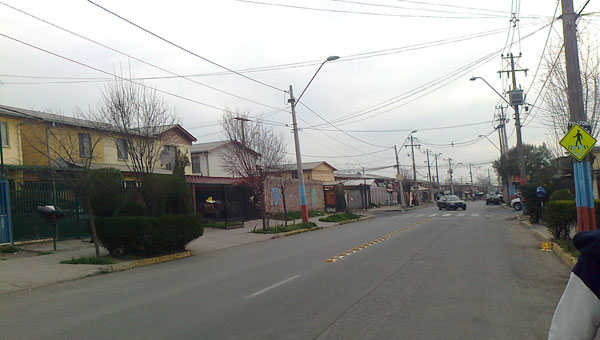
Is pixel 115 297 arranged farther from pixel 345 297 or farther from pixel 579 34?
pixel 579 34

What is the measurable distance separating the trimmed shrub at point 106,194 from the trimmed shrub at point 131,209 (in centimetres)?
19

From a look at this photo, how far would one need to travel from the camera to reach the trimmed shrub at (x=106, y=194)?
16.3 m

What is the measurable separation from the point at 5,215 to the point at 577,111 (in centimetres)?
1807

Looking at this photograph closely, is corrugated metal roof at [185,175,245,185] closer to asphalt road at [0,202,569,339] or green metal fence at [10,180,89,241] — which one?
green metal fence at [10,180,89,241]

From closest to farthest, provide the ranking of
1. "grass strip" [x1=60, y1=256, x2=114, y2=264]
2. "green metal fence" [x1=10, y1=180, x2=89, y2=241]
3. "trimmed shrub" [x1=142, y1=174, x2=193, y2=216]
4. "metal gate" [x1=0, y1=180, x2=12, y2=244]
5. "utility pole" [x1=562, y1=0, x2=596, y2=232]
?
"utility pole" [x1=562, y1=0, x2=596, y2=232]
"grass strip" [x1=60, y1=256, x2=114, y2=264]
"metal gate" [x1=0, y1=180, x2=12, y2=244]
"trimmed shrub" [x1=142, y1=174, x2=193, y2=216]
"green metal fence" [x1=10, y1=180, x2=89, y2=241]

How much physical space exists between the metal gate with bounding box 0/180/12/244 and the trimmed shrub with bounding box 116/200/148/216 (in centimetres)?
384

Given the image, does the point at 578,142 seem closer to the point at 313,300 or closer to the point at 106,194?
the point at 313,300

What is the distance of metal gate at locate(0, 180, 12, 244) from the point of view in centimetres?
1661

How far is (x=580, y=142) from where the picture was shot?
1188 centimetres

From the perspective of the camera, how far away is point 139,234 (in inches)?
611

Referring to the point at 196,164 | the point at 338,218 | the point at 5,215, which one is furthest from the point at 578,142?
the point at 196,164

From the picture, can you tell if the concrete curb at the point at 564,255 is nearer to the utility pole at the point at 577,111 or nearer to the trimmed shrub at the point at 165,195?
the utility pole at the point at 577,111

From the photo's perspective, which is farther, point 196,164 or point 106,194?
point 196,164

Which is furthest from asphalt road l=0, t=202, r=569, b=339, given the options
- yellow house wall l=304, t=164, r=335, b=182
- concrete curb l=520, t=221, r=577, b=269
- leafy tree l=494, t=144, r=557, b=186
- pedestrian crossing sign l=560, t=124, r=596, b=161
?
yellow house wall l=304, t=164, r=335, b=182
